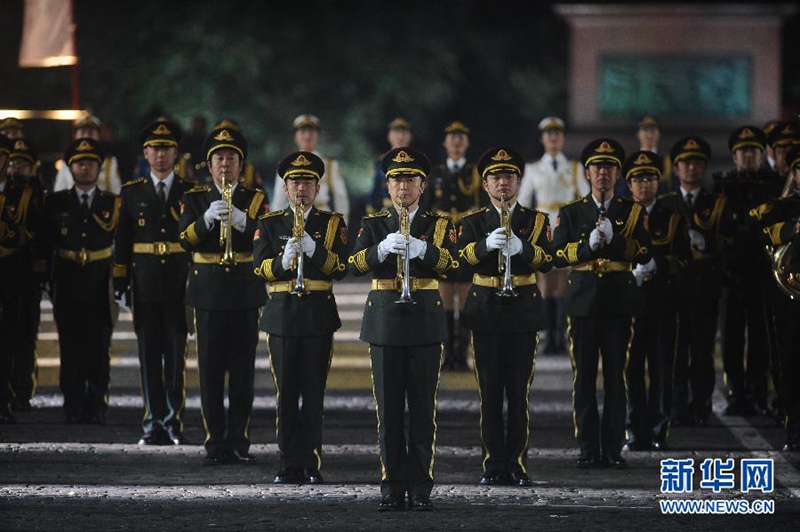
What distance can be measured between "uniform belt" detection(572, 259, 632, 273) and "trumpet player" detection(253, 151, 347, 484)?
1.97 meters

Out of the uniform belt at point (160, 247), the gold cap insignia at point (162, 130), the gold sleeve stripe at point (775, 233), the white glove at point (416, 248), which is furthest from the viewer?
the uniform belt at point (160, 247)

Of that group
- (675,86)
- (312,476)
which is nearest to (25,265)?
(312,476)

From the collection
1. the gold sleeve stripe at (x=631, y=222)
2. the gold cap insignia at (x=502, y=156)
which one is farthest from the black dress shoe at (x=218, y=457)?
the gold sleeve stripe at (x=631, y=222)

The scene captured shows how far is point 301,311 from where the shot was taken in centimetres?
1376

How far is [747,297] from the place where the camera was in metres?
17.0

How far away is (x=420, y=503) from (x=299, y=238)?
213 cm

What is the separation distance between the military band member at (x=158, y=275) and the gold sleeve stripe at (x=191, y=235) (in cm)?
100

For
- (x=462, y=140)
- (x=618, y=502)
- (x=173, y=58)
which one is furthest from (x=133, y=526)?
(x=173, y=58)

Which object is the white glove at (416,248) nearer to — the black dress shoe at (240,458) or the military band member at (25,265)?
the black dress shoe at (240,458)

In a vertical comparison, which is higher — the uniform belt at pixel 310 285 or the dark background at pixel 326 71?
the dark background at pixel 326 71

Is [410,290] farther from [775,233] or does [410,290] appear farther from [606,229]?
[775,233]

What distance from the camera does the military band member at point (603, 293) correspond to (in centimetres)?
1441

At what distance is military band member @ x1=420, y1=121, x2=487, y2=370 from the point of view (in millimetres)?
19609

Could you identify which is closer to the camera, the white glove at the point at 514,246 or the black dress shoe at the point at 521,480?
the white glove at the point at 514,246
